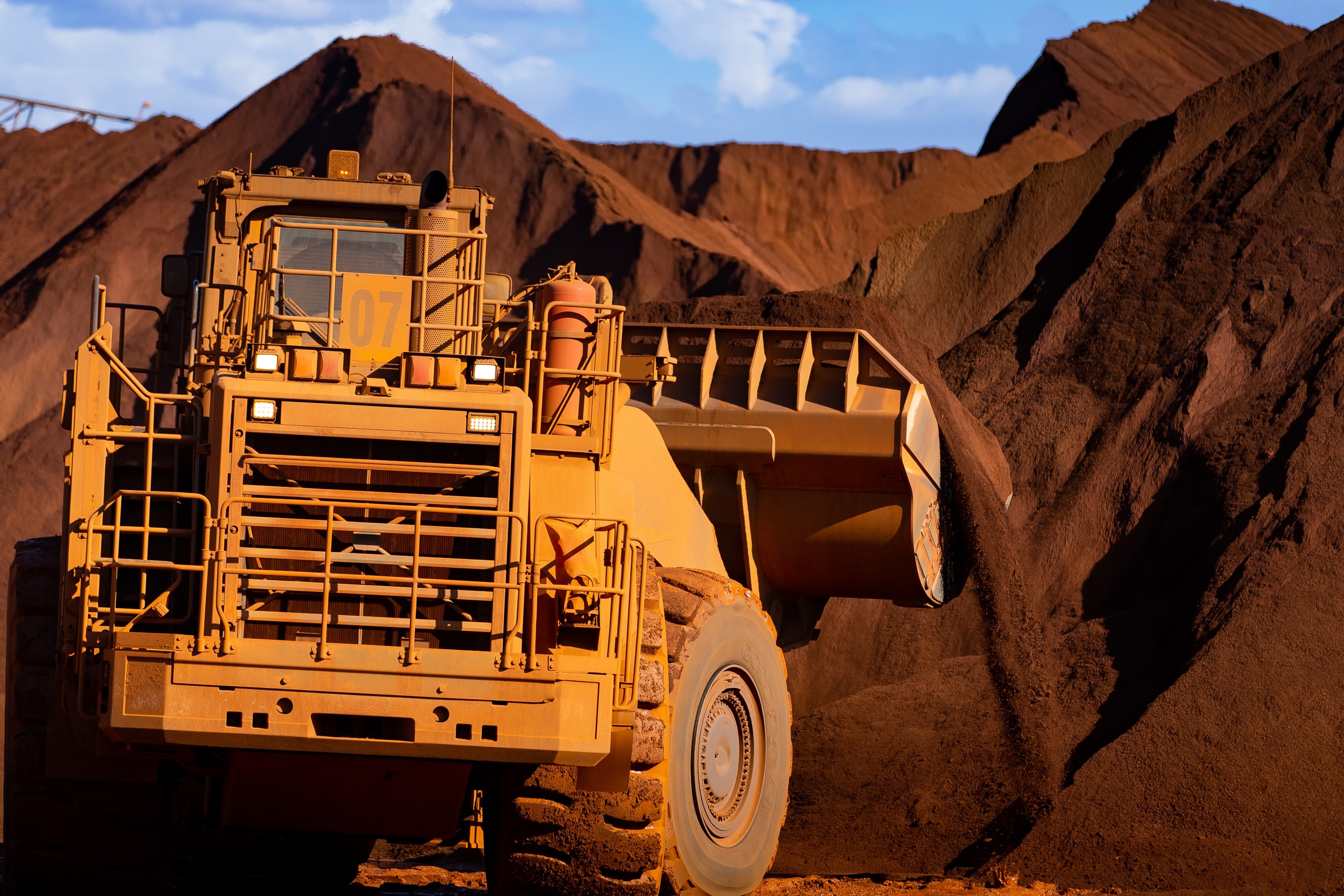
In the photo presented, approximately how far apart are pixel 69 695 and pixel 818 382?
18.4 ft

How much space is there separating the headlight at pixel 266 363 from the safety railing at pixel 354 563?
559mm

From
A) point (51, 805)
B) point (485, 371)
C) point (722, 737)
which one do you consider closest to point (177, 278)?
point (485, 371)

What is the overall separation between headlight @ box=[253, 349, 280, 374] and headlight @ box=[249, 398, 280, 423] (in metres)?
0.19

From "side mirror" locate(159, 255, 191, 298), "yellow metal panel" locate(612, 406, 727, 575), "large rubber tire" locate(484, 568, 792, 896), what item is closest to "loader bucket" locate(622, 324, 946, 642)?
"yellow metal panel" locate(612, 406, 727, 575)

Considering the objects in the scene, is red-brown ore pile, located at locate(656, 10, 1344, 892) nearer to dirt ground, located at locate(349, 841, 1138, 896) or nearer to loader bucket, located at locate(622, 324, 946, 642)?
dirt ground, located at locate(349, 841, 1138, 896)

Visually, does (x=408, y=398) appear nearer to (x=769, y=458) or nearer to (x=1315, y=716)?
(x=769, y=458)

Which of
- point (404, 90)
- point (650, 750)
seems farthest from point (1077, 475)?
point (404, 90)

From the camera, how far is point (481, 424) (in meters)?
6.43

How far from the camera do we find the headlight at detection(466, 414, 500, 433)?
21.1ft

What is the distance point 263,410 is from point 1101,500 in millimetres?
12137

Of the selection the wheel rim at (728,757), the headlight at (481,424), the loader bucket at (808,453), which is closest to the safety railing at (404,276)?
the headlight at (481,424)

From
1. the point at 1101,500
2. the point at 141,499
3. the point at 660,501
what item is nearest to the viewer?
the point at 141,499

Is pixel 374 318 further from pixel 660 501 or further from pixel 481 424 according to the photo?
pixel 660 501

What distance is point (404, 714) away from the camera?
6012 mm
